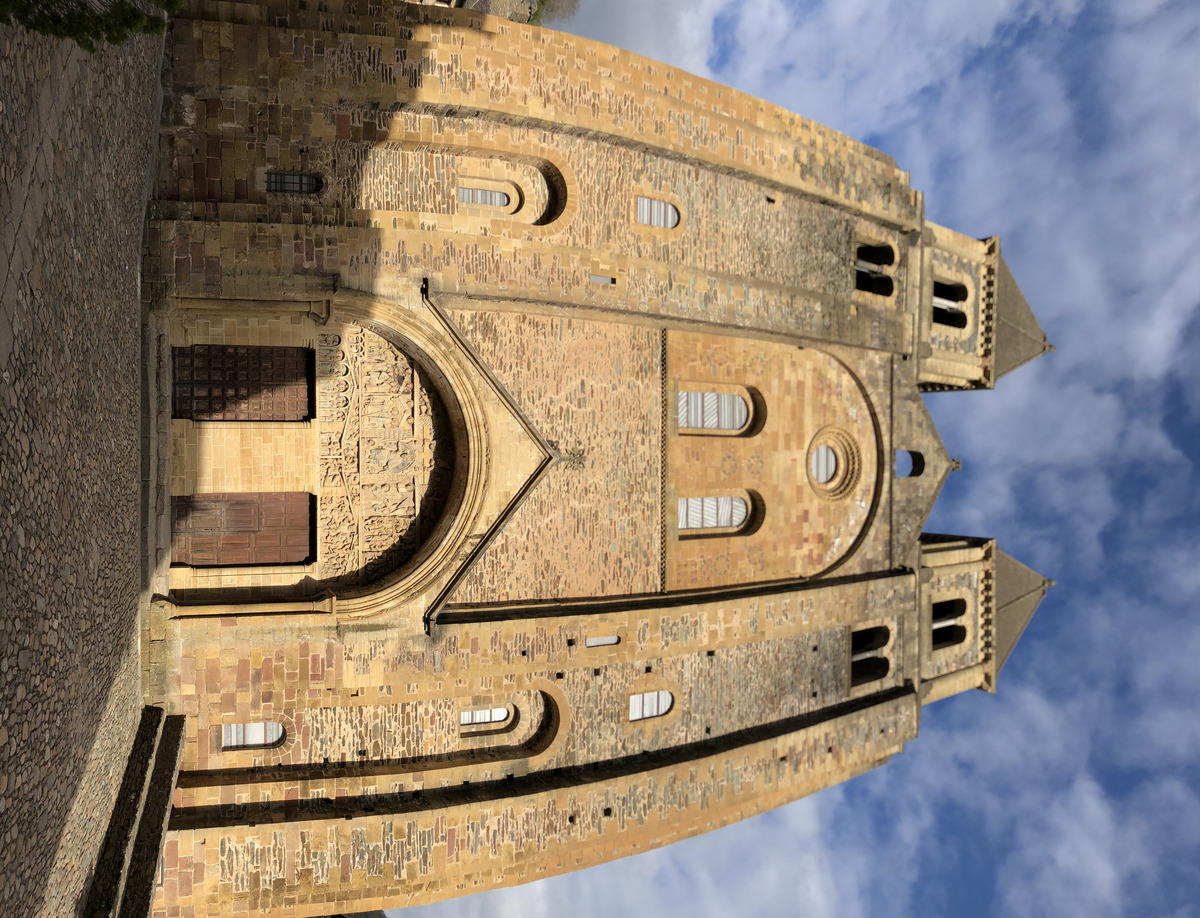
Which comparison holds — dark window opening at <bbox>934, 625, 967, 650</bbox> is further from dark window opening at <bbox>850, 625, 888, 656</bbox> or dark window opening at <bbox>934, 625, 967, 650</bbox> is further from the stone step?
the stone step

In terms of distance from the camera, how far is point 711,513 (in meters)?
14.8

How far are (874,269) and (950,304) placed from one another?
3070 millimetres

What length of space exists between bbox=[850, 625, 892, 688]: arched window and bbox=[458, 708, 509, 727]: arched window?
7.83m

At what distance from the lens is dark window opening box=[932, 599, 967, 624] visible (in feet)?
62.0

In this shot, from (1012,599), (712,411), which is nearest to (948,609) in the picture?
(1012,599)

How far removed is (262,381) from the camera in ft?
37.1

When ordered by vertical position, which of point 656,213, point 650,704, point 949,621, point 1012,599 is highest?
point 656,213

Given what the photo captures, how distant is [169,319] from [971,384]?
17437 millimetres

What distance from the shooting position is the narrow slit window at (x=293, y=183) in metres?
11.1

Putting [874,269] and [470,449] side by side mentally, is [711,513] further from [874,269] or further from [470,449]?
[874,269]

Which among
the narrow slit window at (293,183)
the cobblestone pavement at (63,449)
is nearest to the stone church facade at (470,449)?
the narrow slit window at (293,183)

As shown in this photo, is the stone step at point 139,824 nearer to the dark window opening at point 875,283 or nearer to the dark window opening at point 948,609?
the dark window opening at point 875,283

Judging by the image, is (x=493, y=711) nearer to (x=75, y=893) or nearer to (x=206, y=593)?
(x=206, y=593)

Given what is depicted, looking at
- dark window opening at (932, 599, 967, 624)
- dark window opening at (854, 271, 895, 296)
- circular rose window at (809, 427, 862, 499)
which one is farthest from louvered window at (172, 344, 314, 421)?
dark window opening at (932, 599, 967, 624)
